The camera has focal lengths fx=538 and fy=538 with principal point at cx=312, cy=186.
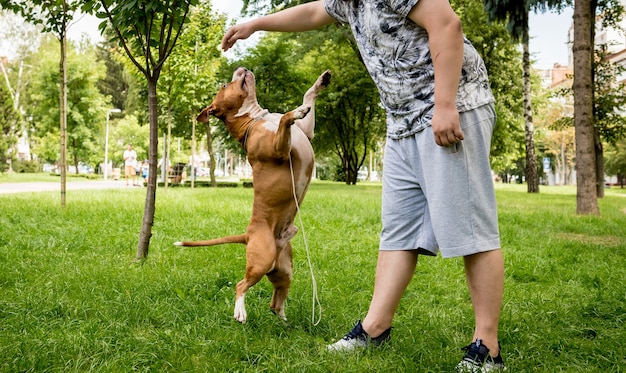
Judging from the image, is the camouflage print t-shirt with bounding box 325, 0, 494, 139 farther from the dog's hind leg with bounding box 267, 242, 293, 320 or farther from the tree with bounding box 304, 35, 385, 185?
the tree with bounding box 304, 35, 385, 185

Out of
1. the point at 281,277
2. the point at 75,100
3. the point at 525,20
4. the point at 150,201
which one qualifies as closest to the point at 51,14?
the point at 150,201

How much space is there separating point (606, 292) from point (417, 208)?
232cm

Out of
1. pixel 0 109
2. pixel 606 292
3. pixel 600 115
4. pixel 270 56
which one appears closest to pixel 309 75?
pixel 270 56

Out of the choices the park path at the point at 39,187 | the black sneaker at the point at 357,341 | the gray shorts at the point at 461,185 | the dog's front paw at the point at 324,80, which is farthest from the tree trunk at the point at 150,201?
the park path at the point at 39,187

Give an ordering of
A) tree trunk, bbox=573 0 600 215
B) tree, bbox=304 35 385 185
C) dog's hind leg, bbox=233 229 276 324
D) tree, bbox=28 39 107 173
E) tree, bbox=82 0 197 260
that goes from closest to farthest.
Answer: dog's hind leg, bbox=233 229 276 324 < tree, bbox=82 0 197 260 < tree trunk, bbox=573 0 600 215 < tree, bbox=304 35 385 185 < tree, bbox=28 39 107 173

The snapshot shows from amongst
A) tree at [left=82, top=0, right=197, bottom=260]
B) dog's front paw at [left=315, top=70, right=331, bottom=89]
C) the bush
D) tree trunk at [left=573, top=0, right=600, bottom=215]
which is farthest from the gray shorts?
the bush

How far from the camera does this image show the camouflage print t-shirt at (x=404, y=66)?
2.32m

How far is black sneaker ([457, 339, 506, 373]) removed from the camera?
226cm

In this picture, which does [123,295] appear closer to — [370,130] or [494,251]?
Answer: [494,251]

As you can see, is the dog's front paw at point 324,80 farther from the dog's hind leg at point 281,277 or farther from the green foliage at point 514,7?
the green foliage at point 514,7

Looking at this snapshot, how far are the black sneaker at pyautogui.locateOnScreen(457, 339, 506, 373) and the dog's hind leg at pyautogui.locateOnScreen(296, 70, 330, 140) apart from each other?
1.31 meters

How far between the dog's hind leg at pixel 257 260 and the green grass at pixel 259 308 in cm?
20

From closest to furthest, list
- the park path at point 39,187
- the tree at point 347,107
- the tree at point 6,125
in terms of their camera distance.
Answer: the park path at point 39,187
the tree at point 347,107
the tree at point 6,125

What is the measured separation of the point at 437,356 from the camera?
2535mm
